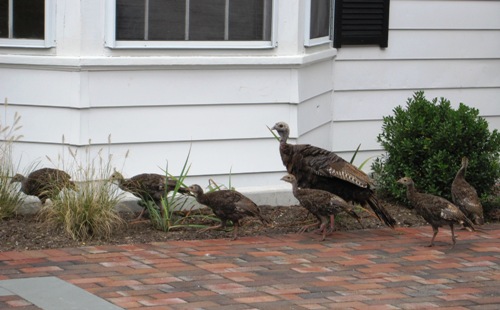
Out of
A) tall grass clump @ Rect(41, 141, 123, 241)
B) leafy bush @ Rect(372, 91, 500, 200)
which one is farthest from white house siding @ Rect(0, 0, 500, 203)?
leafy bush @ Rect(372, 91, 500, 200)

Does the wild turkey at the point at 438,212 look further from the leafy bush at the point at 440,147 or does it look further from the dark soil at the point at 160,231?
the leafy bush at the point at 440,147

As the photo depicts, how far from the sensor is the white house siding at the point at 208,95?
939 centimetres

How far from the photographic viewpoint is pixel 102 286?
7.24 meters

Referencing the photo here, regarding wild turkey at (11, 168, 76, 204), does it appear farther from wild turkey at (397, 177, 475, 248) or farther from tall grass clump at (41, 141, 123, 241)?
wild turkey at (397, 177, 475, 248)

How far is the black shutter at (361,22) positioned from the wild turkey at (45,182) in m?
3.68

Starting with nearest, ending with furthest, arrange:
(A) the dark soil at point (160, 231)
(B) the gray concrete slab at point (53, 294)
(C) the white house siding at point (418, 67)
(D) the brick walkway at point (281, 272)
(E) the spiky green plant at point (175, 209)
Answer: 1. (B) the gray concrete slab at point (53, 294)
2. (D) the brick walkway at point (281, 272)
3. (A) the dark soil at point (160, 231)
4. (E) the spiky green plant at point (175, 209)
5. (C) the white house siding at point (418, 67)

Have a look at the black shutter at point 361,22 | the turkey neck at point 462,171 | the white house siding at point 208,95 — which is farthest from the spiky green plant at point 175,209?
the turkey neck at point 462,171

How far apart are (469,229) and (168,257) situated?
321cm

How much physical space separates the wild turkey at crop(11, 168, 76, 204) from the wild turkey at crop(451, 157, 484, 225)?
12.1 ft

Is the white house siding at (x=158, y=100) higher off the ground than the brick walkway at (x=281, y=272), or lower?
higher

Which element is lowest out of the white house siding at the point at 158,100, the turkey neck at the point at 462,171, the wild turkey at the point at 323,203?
the wild turkey at the point at 323,203

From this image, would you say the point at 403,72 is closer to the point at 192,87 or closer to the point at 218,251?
the point at 192,87

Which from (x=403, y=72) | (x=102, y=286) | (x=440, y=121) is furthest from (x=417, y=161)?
(x=102, y=286)

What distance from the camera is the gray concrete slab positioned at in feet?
22.0
